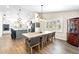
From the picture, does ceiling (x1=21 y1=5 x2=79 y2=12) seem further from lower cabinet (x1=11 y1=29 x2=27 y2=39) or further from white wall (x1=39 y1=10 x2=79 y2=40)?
lower cabinet (x1=11 y1=29 x2=27 y2=39)

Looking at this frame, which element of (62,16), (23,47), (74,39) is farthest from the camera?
(74,39)

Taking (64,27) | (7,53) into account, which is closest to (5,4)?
(7,53)

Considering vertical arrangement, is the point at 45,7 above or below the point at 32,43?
above

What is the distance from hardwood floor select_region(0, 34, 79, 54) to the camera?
2336mm

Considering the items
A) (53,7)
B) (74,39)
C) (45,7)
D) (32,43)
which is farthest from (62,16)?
(32,43)

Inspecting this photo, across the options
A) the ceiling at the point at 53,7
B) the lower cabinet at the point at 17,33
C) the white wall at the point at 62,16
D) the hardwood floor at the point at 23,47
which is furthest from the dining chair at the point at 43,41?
the ceiling at the point at 53,7

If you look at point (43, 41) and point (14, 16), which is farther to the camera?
point (43, 41)

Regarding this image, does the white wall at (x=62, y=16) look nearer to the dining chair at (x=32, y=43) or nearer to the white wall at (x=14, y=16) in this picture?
the white wall at (x=14, y=16)

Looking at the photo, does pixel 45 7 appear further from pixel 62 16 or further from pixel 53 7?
pixel 62 16

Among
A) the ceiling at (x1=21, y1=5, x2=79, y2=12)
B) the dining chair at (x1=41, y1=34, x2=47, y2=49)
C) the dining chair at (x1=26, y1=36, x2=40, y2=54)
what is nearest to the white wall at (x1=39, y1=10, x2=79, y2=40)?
the ceiling at (x1=21, y1=5, x2=79, y2=12)

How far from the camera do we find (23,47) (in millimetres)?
2363

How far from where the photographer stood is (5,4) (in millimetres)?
2332

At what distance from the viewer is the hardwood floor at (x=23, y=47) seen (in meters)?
2.34

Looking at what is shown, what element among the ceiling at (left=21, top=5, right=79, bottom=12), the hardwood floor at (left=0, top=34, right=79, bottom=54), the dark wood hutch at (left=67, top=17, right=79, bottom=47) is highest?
the ceiling at (left=21, top=5, right=79, bottom=12)
